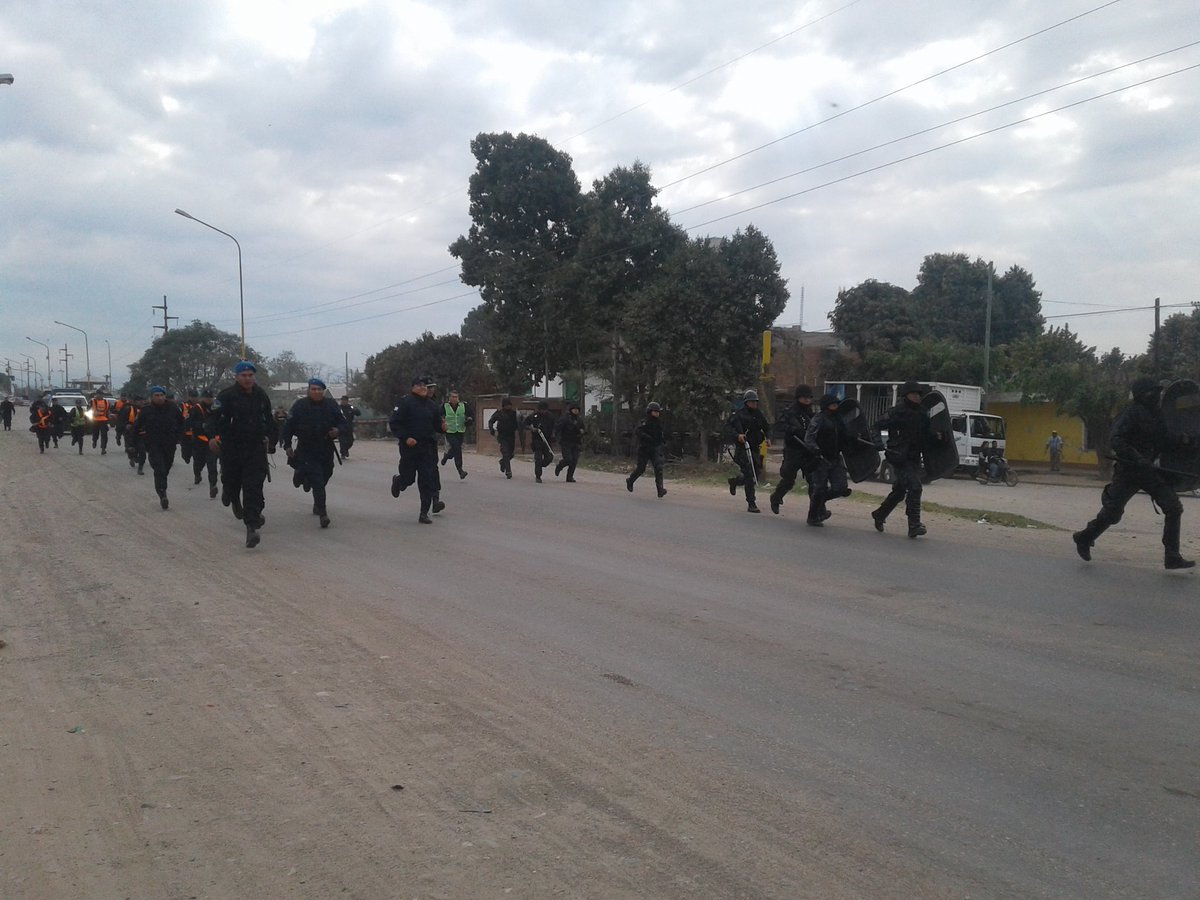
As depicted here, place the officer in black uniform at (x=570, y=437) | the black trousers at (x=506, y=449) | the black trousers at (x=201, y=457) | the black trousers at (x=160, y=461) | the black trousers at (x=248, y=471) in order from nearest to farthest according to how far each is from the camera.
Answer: the black trousers at (x=248, y=471), the black trousers at (x=160, y=461), the black trousers at (x=201, y=457), the officer in black uniform at (x=570, y=437), the black trousers at (x=506, y=449)

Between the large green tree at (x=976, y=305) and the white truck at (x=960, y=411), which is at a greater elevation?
the large green tree at (x=976, y=305)

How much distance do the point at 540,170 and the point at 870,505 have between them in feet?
72.2

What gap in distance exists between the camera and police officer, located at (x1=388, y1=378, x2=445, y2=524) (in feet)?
38.5

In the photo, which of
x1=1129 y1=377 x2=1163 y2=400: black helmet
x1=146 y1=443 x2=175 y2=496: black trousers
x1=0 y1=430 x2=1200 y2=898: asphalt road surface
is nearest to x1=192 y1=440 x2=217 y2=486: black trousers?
x1=146 y1=443 x2=175 y2=496: black trousers

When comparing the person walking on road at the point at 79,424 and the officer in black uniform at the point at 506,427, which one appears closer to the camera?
the officer in black uniform at the point at 506,427

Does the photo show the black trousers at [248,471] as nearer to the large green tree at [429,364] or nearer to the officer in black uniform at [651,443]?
the officer in black uniform at [651,443]

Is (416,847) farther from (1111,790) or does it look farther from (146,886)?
(1111,790)

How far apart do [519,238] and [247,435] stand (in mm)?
26027

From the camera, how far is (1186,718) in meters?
4.71

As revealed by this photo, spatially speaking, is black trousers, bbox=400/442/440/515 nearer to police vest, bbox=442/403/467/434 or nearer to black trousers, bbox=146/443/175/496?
black trousers, bbox=146/443/175/496

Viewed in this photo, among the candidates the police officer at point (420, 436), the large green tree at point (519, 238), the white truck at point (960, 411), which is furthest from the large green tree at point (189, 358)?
the police officer at point (420, 436)

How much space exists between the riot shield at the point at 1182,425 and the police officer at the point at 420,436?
7.80 meters

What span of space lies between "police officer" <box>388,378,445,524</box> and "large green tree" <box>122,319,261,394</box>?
208 feet

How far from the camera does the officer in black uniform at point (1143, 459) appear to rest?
853 centimetres
